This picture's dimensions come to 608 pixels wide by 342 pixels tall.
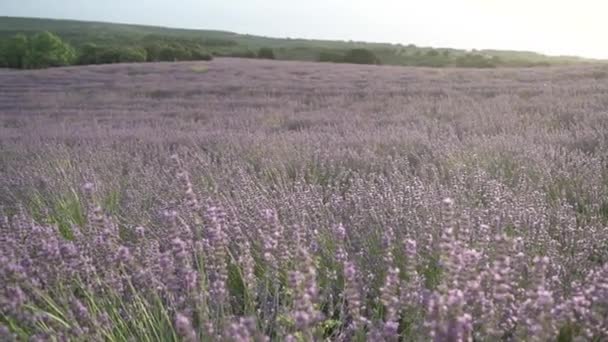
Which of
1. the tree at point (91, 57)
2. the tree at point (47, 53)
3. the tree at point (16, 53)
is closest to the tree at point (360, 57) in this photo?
the tree at point (91, 57)

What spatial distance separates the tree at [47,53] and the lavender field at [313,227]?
91.5 feet

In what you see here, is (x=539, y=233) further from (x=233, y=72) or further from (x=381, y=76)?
(x=233, y=72)

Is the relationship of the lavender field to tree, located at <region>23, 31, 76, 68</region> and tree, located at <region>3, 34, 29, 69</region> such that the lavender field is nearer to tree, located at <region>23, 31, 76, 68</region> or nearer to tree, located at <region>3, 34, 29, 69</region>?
tree, located at <region>23, 31, 76, 68</region>

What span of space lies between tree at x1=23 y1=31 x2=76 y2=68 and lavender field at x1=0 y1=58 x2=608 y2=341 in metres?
27.9

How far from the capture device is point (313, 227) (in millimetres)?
2619

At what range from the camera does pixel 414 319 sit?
5.76 feet

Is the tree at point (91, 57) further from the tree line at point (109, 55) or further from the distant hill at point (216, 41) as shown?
the distant hill at point (216, 41)

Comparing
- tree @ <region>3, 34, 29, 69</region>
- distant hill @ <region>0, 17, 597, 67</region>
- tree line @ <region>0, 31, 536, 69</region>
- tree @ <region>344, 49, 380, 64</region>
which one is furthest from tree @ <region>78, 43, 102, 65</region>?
tree @ <region>344, 49, 380, 64</region>

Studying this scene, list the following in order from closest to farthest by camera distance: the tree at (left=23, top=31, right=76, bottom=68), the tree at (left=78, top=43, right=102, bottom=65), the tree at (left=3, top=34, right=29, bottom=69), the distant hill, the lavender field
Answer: the lavender field → the tree at (left=78, top=43, right=102, bottom=65) → the tree at (left=23, top=31, right=76, bottom=68) → the tree at (left=3, top=34, right=29, bottom=69) → the distant hill

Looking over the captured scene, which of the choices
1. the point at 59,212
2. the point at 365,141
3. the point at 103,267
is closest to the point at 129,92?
the point at 365,141

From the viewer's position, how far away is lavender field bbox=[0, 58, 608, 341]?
4.72 ft

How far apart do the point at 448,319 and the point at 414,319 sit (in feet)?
2.02

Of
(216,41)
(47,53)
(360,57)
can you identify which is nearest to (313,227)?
(360,57)

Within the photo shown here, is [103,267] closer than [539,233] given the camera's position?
Yes
